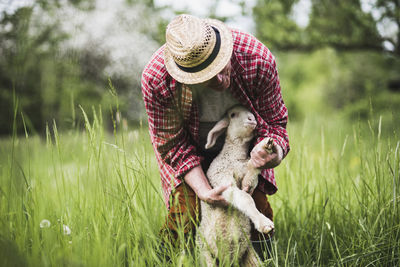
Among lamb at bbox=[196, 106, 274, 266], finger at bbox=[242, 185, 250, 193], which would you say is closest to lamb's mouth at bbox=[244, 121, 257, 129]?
lamb at bbox=[196, 106, 274, 266]

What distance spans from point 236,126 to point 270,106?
1.24 ft

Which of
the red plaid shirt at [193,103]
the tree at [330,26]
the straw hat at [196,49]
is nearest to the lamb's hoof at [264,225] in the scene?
the red plaid shirt at [193,103]

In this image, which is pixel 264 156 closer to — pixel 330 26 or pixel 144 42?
pixel 330 26

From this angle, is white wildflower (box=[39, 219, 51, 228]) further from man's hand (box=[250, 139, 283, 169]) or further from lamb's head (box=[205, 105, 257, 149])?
man's hand (box=[250, 139, 283, 169])

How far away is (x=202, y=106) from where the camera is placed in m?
2.32

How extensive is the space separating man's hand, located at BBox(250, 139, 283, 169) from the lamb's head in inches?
6.8

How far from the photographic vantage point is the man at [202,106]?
2.01 metres

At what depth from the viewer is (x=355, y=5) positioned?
7363 mm

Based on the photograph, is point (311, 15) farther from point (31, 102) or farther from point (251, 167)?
point (31, 102)

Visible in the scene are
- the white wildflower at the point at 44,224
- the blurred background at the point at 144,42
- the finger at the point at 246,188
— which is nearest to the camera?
the white wildflower at the point at 44,224

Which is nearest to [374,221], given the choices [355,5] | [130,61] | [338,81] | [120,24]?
[355,5]

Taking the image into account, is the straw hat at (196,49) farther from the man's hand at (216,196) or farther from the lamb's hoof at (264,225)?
the lamb's hoof at (264,225)

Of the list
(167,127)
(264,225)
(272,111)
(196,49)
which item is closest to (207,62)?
(196,49)

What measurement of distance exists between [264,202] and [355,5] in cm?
677
